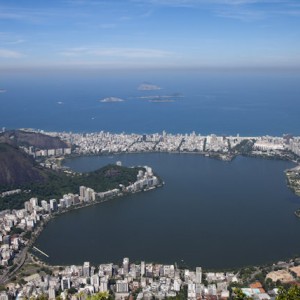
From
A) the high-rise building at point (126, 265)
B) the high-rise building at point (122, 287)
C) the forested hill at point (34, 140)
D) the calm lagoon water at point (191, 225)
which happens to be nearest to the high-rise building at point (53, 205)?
the calm lagoon water at point (191, 225)

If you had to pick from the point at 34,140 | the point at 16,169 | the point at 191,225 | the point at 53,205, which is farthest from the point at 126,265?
the point at 34,140

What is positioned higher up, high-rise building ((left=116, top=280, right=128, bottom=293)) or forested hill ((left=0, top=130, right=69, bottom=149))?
forested hill ((left=0, top=130, right=69, bottom=149))

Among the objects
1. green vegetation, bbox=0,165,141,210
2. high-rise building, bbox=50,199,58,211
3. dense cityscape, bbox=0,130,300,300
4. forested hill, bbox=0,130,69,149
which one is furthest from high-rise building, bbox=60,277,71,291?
forested hill, bbox=0,130,69,149

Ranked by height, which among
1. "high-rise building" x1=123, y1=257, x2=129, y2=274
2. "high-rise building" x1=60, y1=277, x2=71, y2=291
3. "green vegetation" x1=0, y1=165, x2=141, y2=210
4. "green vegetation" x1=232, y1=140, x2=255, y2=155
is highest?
"green vegetation" x1=232, y1=140, x2=255, y2=155

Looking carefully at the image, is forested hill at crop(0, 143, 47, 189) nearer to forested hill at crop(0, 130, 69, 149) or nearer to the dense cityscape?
the dense cityscape

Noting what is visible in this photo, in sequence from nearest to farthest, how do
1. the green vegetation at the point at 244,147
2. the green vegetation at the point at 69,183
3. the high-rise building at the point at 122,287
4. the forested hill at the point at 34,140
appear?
the high-rise building at the point at 122,287, the green vegetation at the point at 69,183, the green vegetation at the point at 244,147, the forested hill at the point at 34,140

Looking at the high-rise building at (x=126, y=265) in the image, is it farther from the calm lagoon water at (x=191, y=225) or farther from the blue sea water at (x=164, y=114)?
the blue sea water at (x=164, y=114)

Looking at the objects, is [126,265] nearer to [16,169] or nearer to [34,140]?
[16,169]
